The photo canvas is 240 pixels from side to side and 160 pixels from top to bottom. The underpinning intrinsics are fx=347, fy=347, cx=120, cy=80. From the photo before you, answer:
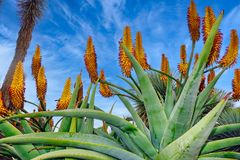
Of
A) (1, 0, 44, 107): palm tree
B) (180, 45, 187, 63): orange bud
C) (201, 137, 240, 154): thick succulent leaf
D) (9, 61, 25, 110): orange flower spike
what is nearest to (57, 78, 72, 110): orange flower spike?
(9, 61, 25, 110): orange flower spike

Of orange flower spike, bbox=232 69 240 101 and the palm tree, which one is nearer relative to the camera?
orange flower spike, bbox=232 69 240 101

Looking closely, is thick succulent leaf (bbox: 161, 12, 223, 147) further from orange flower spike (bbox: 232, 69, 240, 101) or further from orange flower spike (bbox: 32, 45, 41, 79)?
orange flower spike (bbox: 32, 45, 41, 79)

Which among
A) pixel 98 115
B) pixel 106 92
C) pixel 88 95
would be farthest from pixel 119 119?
pixel 106 92

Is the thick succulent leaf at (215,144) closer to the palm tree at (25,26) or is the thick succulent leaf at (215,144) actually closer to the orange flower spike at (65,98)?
the orange flower spike at (65,98)

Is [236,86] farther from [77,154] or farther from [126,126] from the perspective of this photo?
[77,154]

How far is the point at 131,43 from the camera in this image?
319 cm

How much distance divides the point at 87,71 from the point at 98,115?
50.0 inches

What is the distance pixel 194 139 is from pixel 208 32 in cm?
176

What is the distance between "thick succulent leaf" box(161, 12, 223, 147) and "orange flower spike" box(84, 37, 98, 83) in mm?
1288

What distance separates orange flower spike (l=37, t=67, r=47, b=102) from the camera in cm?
301

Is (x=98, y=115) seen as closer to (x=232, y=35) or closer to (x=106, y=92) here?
(x=106, y=92)

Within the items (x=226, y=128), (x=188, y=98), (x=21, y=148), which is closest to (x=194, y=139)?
(x=188, y=98)

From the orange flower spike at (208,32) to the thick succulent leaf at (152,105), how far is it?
126cm

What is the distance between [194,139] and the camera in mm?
1715
